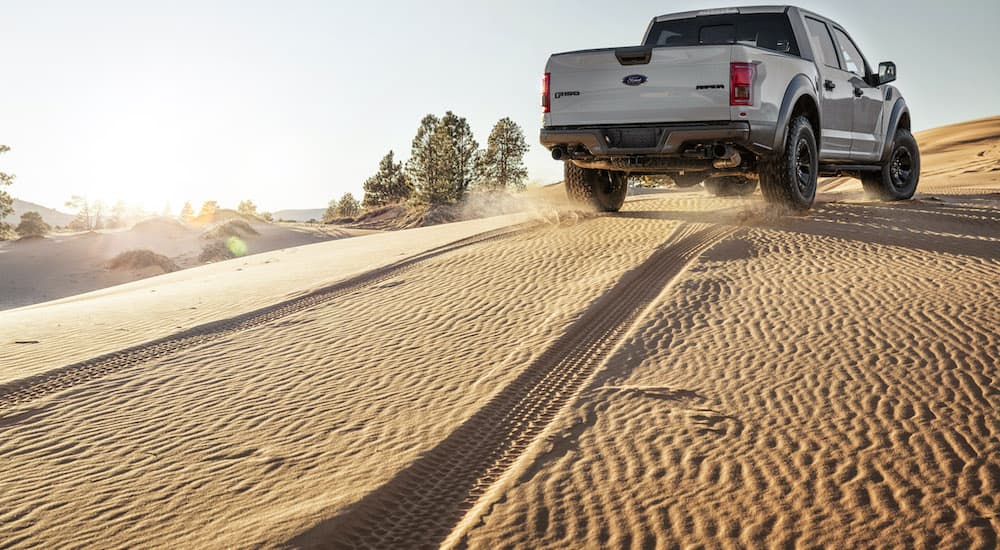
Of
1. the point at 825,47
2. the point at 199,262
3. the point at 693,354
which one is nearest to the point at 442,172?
the point at 199,262

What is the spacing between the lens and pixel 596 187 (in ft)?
35.2

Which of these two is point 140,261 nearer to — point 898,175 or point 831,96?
point 898,175

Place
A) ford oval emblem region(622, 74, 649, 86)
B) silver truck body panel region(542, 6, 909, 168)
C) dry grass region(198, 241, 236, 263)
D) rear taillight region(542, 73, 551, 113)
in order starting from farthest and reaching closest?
dry grass region(198, 241, 236, 263), rear taillight region(542, 73, 551, 113), ford oval emblem region(622, 74, 649, 86), silver truck body panel region(542, 6, 909, 168)

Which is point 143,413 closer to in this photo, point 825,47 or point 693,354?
point 693,354

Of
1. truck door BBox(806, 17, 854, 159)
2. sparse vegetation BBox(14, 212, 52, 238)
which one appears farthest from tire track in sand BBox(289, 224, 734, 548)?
sparse vegetation BBox(14, 212, 52, 238)

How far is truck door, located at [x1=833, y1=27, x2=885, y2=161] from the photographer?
1041cm

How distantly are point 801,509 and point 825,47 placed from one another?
7812mm

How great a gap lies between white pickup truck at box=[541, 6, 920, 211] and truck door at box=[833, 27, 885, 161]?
2 cm

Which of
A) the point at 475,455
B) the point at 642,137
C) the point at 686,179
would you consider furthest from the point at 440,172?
Answer: the point at 475,455

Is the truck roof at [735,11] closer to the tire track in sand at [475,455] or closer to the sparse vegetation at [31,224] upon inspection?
the tire track in sand at [475,455]

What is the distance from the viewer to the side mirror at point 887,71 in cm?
1016

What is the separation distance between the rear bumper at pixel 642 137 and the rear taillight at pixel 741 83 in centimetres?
21

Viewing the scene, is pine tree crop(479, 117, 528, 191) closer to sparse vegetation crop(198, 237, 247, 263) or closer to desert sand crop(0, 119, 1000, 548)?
sparse vegetation crop(198, 237, 247, 263)

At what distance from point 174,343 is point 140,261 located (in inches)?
830
